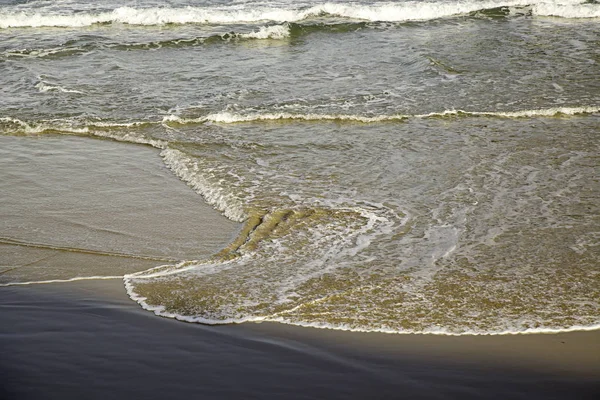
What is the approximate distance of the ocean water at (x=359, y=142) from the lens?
496cm

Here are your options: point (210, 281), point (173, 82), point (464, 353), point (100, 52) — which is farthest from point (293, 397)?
point (100, 52)

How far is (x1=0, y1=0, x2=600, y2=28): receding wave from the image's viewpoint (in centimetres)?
1761

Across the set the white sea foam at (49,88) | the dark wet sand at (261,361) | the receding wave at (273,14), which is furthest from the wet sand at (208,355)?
the receding wave at (273,14)

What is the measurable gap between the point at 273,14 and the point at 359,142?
10498mm

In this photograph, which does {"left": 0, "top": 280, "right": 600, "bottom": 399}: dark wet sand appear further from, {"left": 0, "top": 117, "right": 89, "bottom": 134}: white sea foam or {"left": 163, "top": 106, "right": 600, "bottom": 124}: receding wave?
{"left": 163, "top": 106, "right": 600, "bottom": 124}: receding wave

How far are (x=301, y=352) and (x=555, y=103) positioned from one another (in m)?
7.16

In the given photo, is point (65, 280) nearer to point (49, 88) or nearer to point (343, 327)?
point (343, 327)

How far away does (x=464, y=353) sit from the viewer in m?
4.15

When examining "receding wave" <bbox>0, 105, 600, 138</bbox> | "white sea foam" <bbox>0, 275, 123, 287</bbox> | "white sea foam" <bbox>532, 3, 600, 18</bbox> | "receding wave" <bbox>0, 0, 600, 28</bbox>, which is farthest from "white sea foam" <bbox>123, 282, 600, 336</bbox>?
"white sea foam" <bbox>532, 3, 600, 18</bbox>

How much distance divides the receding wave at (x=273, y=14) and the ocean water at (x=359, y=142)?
74 millimetres

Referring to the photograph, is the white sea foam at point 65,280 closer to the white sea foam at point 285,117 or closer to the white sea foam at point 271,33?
the white sea foam at point 285,117

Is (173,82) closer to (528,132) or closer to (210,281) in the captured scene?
(528,132)

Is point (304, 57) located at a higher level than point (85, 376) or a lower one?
higher

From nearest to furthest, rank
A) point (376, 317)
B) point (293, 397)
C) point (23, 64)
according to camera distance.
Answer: point (293, 397) < point (376, 317) < point (23, 64)
